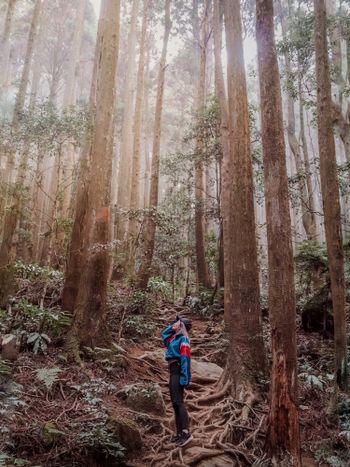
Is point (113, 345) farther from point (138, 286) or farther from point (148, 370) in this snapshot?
point (138, 286)

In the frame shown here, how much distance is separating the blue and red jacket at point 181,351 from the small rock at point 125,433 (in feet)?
2.77

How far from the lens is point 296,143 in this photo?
1638 cm

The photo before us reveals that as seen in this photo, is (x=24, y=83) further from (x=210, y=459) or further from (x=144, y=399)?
(x=210, y=459)

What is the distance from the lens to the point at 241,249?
7191 mm

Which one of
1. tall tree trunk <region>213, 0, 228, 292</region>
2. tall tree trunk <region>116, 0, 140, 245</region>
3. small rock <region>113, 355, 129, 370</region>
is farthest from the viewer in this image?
tall tree trunk <region>116, 0, 140, 245</region>

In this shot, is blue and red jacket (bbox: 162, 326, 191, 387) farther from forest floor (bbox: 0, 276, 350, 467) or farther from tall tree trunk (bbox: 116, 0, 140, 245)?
tall tree trunk (bbox: 116, 0, 140, 245)

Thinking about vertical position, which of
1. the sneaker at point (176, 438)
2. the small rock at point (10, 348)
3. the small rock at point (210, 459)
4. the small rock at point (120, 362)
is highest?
the small rock at point (10, 348)

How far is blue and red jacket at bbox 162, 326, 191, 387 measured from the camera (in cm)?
531

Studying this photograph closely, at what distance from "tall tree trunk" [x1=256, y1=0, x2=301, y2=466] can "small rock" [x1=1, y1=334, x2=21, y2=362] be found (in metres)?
3.72

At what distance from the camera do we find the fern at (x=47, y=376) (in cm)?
512

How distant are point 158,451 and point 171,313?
22.4ft

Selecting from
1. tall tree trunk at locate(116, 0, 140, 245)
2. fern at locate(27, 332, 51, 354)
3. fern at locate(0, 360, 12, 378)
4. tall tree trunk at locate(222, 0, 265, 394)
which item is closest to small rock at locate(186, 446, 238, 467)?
tall tree trunk at locate(222, 0, 265, 394)

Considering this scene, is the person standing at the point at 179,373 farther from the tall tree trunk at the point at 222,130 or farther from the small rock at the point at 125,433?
the tall tree trunk at the point at 222,130

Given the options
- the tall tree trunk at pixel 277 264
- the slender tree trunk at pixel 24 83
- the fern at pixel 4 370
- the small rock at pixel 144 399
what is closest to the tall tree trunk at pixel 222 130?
the small rock at pixel 144 399
